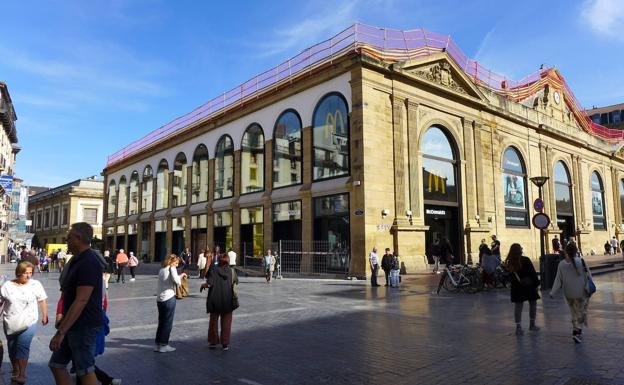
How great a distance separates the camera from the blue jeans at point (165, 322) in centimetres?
696

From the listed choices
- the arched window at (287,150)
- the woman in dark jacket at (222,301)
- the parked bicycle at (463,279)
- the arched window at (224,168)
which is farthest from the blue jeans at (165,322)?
the arched window at (224,168)

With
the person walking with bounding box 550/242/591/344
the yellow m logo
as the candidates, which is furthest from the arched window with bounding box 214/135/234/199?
the person walking with bounding box 550/242/591/344

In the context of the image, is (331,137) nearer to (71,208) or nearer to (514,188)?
(514,188)

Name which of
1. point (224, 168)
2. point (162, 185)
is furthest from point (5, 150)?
point (224, 168)

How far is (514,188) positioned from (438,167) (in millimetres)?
8324

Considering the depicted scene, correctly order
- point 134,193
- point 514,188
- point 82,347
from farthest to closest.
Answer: point 134,193
point 514,188
point 82,347

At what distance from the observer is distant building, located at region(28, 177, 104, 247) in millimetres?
62062

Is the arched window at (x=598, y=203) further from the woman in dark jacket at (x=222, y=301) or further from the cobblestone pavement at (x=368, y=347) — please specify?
the woman in dark jacket at (x=222, y=301)

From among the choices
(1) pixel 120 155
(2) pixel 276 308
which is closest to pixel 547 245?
(2) pixel 276 308

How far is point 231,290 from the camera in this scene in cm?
737

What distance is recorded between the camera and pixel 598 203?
40406 millimetres

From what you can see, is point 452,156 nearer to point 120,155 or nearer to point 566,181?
point 566,181

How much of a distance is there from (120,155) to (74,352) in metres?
46.6

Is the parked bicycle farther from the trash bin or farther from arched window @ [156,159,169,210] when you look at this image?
arched window @ [156,159,169,210]
